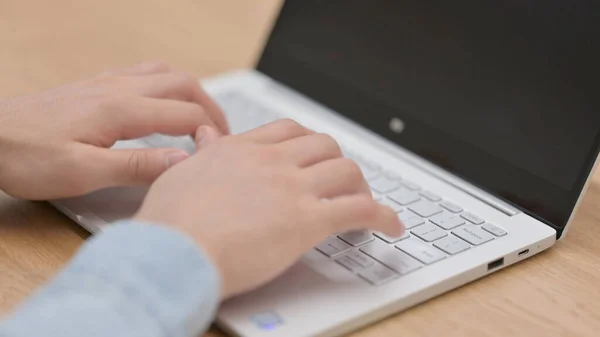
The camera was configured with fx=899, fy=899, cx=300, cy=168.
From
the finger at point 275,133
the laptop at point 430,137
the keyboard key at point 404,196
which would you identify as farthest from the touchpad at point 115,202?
the keyboard key at point 404,196

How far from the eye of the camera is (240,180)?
0.66 meters

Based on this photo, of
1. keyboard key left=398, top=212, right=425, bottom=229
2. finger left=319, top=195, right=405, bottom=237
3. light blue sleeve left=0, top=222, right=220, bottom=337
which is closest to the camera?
light blue sleeve left=0, top=222, right=220, bottom=337

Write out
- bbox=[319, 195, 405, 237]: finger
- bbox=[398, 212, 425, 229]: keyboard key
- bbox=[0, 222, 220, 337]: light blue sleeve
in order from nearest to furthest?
bbox=[0, 222, 220, 337]: light blue sleeve < bbox=[319, 195, 405, 237]: finger < bbox=[398, 212, 425, 229]: keyboard key

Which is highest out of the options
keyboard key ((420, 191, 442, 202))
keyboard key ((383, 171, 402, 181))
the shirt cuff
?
keyboard key ((420, 191, 442, 202))

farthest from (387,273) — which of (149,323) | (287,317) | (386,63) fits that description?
(386,63)

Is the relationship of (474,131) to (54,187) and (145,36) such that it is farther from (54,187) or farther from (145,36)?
(145,36)

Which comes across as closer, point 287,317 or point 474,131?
point 287,317

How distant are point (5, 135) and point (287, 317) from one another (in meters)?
0.31

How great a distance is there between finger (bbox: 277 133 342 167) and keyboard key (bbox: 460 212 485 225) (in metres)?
0.13

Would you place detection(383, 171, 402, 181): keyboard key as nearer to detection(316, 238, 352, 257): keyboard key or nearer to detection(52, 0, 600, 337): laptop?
detection(52, 0, 600, 337): laptop

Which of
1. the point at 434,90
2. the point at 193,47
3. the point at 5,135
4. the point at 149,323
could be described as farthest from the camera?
the point at 193,47

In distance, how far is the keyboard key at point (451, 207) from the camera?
2.59 feet

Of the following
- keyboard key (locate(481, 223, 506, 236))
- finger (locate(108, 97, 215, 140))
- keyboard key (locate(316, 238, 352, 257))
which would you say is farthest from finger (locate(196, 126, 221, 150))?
keyboard key (locate(481, 223, 506, 236))

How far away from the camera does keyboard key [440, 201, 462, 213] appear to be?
79 cm
